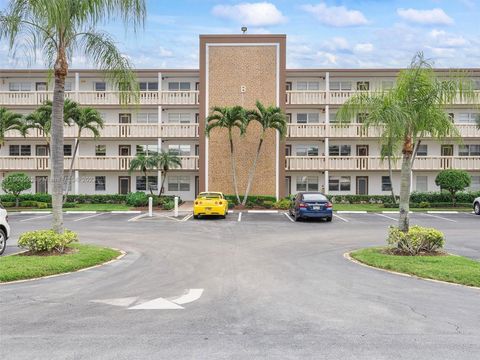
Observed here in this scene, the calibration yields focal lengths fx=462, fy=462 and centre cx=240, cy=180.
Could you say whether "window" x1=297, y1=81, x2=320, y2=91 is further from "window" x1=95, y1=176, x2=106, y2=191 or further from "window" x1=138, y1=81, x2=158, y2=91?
"window" x1=95, y1=176, x2=106, y2=191

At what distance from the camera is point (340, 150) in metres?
38.8

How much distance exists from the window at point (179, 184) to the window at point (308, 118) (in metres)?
10.6

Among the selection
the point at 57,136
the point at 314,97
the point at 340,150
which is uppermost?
the point at 314,97

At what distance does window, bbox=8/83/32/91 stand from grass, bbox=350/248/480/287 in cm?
3516

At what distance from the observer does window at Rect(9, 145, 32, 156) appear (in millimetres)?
39000

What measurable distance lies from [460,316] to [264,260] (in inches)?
231

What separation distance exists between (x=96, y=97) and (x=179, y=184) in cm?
978

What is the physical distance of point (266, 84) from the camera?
34.2 meters

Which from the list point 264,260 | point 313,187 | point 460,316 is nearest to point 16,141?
point 313,187

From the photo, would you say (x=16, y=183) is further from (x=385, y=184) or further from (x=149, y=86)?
(x=385, y=184)

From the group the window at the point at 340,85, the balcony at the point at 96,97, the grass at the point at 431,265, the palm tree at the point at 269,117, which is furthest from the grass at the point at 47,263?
the window at the point at 340,85

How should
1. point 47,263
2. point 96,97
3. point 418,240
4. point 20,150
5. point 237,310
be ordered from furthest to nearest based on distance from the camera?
point 20,150
point 96,97
point 418,240
point 47,263
point 237,310

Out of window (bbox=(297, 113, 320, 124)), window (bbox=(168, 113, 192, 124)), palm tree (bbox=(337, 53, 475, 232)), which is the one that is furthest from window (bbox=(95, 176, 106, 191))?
palm tree (bbox=(337, 53, 475, 232))

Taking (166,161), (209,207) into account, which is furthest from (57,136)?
(166,161)
